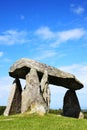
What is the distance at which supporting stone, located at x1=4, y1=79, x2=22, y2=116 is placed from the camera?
30.6m

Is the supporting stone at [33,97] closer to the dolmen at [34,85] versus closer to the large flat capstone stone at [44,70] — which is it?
the dolmen at [34,85]

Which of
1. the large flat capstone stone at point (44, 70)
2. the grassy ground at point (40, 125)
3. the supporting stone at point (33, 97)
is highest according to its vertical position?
the large flat capstone stone at point (44, 70)

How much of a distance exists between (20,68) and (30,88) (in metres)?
2.08

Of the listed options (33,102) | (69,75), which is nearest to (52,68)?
(69,75)

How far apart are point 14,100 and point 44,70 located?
4.02 metres

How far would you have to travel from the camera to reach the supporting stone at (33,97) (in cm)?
2641

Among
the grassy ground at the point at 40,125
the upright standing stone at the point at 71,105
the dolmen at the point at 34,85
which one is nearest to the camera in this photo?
the grassy ground at the point at 40,125

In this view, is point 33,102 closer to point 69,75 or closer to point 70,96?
point 69,75

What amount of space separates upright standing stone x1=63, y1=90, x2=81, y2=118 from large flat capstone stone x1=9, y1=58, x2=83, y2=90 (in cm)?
171

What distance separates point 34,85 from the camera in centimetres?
2819

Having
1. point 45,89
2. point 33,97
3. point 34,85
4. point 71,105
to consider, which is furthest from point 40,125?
point 71,105

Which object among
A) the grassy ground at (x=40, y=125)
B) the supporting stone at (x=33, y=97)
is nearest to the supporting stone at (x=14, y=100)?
the supporting stone at (x=33, y=97)

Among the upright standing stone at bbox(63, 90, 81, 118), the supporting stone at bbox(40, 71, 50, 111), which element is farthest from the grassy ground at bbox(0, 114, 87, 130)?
the upright standing stone at bbox(63, 90, 81, 118)

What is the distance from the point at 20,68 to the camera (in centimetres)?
2936
